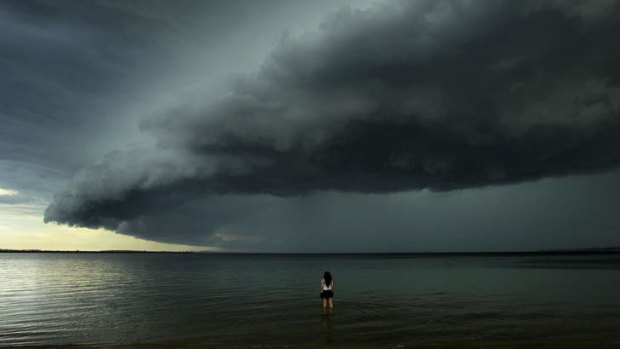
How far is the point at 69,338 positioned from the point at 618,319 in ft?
123

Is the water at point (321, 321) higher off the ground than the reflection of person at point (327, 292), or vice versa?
the reflection of person at point (327, 292)

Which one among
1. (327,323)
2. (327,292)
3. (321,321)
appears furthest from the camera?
(327,292)

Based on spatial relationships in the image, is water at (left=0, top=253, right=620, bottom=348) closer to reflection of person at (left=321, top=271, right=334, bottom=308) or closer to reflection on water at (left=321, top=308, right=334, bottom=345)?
reflection on water at (left=321, top=308, right=334, bottom=345)

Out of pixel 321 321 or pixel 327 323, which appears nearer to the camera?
pixel 327 323

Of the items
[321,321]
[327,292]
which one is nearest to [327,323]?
[321,321]

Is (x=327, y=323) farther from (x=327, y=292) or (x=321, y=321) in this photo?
(x=327, y=292)

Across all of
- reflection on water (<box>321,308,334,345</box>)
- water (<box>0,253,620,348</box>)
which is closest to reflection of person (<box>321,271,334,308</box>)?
reflection on water (<box>321,308,334,345</box>)

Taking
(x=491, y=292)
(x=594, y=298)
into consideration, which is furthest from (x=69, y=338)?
(x=594, y=298)

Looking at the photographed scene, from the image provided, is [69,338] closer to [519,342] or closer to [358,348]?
[358,348]

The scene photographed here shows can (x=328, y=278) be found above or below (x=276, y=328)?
above

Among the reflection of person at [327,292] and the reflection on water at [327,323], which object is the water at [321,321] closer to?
the reflection on water at [327,323]

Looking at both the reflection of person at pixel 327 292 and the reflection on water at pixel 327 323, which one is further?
the reflection of person at pixel 327 292

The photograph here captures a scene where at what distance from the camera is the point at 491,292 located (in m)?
49.9

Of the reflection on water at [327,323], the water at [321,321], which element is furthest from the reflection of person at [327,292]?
the water at [321,321]
